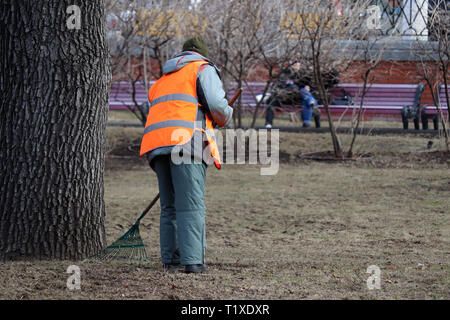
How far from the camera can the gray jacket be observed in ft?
16.5

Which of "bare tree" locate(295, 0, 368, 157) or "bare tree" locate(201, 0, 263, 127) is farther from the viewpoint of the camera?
"bare tree" locate(201, 0, 263, 127)

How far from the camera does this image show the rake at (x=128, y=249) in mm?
5715

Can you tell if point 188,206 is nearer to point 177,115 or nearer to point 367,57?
point 177,115

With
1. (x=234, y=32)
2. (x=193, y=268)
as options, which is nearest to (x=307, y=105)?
(x=234, y=32)

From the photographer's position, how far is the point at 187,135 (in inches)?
197

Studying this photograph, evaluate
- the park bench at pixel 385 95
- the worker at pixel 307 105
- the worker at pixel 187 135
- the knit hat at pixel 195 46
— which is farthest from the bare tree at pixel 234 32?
the worker at pixel 187 135

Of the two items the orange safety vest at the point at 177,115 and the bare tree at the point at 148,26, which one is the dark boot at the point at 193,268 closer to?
the orange safety vest at the point at 177,115

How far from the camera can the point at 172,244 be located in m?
5.30

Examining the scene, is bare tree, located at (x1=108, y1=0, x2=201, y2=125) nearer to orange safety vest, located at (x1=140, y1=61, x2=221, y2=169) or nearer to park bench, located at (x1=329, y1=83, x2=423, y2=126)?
park bench, located at (x1=329, y1=83, x2=423, y2=126)

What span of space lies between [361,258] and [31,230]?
2705mm

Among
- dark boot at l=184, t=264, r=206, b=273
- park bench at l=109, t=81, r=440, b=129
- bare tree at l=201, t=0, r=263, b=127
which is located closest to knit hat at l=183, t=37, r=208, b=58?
dark boot at l=184, t=264, r=206, b=273

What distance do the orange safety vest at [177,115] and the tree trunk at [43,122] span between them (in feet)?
2.14

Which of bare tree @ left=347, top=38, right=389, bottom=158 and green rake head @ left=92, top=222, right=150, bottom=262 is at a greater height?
bare tree @ left=347, top=38, right=389, bottom=158

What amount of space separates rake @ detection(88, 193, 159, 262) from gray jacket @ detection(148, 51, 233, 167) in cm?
95
